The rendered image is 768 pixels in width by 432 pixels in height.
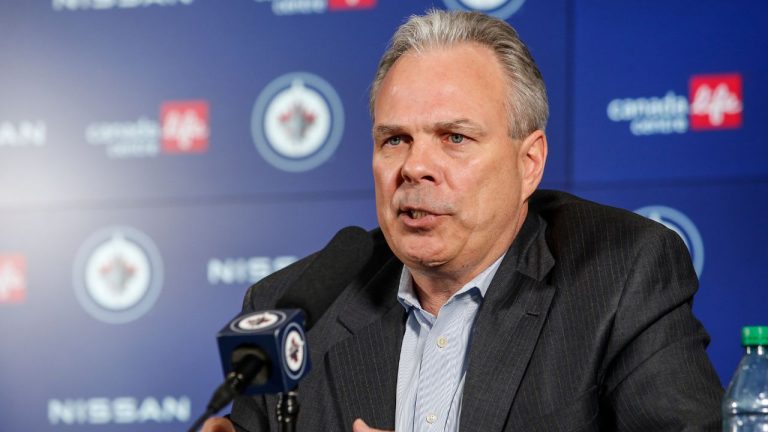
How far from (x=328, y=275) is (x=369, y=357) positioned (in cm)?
59

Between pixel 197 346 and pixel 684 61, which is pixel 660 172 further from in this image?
pixel 197 346

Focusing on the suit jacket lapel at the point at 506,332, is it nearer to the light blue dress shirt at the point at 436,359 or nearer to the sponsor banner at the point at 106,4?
the light blue dress shirt at the point at 436,359

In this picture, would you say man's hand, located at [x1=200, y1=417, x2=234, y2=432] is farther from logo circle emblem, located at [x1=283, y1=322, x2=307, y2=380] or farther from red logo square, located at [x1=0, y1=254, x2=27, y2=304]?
red logo square, located at [x1=0, y1=254, x2=27, y2=304]

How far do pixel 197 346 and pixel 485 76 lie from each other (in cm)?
158

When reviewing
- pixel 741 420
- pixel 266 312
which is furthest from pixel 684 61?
pixel 266 312

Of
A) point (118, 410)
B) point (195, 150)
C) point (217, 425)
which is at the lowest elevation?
point (118, 410)

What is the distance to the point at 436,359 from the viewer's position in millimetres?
2182

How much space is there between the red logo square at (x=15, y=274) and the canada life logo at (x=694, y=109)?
1937 mm

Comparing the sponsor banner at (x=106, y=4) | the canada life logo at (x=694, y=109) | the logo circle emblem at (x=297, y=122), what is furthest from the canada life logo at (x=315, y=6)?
the canada life logo at (x=694, y=109)

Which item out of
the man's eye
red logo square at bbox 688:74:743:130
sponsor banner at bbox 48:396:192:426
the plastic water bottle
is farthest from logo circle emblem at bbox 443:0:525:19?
the plastic water bottle

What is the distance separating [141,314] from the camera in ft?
11.2

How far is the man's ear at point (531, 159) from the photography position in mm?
2254

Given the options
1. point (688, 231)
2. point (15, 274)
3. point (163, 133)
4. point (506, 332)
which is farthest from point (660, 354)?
point (15, 274)

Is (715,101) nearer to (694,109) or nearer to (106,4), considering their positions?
(694,109)
